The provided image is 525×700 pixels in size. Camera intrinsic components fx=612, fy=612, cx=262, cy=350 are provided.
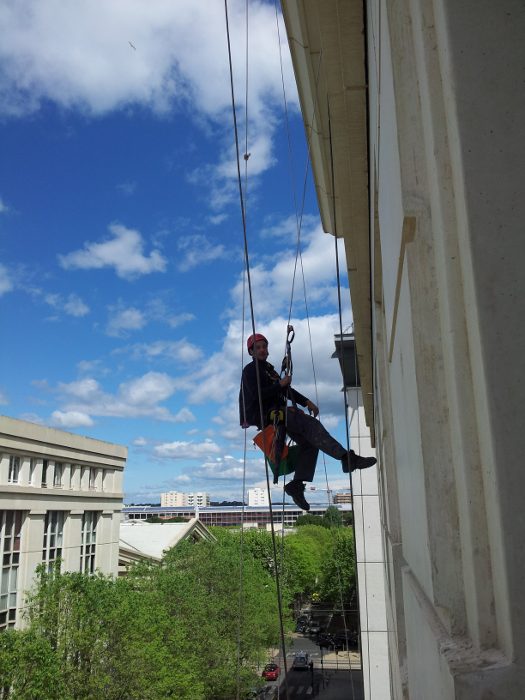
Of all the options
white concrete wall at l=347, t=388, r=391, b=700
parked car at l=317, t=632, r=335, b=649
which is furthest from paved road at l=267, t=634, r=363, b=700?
white concrete wall at l=347, t=388, r=391, b=700

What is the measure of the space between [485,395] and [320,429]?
15.7ft

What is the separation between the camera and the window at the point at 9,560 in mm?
24828

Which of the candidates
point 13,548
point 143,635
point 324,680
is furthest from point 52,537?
point 324,680

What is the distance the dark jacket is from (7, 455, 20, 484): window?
23.9 m

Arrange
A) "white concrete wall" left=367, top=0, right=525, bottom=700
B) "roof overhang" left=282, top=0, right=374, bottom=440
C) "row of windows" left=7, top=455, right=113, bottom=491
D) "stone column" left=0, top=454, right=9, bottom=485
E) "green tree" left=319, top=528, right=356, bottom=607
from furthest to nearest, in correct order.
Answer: "green tree" left=319, top=528, right=356, bottom=607
"row of windows" left=7, top=455, right=113, bottom=491
"stone column" left=0, top=454, right=9, bottom=485
"roof overhang" left=282, top=0, right=374, bottom=440
"white concrete wall" left=367, top=0, right=525, bottom=700

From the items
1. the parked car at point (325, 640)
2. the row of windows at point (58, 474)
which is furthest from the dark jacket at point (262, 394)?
the parked car at point (325, 640)

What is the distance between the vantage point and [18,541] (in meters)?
26.5

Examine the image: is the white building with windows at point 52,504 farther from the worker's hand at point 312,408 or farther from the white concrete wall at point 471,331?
the white concrete wall at point 471,331

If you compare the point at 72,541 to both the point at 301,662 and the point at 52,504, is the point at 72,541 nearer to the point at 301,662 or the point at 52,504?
the point at 52,504

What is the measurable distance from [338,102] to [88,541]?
3316cm

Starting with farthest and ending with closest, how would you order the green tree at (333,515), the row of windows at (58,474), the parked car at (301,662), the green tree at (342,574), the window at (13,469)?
the green tree at (342,574), the parked car at (301,662), the row of windows at (58,474), the window at (13,469), the green tree at (333,515)

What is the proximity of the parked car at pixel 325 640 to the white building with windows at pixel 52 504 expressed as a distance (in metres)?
29.2

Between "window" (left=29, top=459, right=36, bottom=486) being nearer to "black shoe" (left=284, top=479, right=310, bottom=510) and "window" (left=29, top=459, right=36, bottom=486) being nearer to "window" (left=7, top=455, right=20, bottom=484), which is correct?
"window" (left=7, top=455, right=20, bottom=484)

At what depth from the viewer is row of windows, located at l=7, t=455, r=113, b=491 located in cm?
2695
